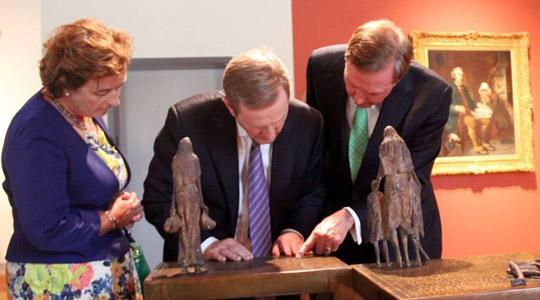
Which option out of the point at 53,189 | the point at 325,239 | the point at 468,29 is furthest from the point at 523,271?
the point at 468,29

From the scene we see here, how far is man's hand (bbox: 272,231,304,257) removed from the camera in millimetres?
2354

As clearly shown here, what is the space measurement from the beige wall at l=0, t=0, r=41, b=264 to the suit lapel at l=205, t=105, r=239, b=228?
6.11m

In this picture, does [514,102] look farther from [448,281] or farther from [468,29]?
[448,281]

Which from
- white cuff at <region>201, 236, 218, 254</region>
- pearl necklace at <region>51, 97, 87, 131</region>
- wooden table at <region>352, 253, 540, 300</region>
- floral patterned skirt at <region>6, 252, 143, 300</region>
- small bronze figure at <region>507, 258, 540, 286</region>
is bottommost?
floral patterned skirt at <region>6, 252, 143, 300</region>

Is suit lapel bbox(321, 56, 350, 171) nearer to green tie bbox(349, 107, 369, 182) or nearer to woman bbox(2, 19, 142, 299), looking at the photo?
green tie bbox(349, 107, 369, 182)

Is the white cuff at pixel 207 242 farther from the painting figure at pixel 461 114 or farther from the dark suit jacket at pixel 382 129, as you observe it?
the painting figure at pixel 461 114

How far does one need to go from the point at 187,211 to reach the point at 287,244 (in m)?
0.52

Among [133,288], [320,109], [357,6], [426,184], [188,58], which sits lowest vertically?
[133,288]

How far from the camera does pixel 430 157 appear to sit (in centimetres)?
282

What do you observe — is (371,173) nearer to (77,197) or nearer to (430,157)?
(430,157)

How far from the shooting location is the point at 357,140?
2.81 metres

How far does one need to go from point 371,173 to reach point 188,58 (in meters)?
3.13

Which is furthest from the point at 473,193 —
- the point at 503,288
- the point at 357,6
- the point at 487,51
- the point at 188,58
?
the point at 503,288

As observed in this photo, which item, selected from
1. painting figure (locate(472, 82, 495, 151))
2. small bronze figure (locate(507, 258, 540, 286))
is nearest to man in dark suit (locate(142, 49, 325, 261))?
small bronze figure (locate(507, 258, 540, 286))
